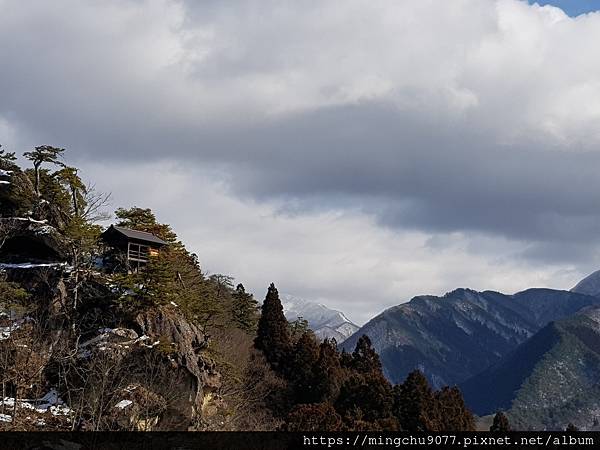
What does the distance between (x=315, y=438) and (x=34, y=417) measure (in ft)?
48.6

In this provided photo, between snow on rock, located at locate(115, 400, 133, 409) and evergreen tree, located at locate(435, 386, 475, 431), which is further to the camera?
evergreen tree, located at locate(435, 386, 475, 431)

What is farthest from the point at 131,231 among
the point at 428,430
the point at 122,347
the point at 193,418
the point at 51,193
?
the point at 428,430

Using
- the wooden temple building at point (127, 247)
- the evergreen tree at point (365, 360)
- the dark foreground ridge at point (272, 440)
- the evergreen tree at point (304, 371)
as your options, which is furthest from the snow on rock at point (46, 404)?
the evergreen tree at point (365, 360)

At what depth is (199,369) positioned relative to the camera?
133 ft

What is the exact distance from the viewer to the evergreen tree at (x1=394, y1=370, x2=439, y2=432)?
4888 centimetres

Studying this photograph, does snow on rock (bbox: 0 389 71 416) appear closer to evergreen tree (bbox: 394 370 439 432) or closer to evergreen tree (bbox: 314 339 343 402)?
evergreen tree (bbox: 314 339 343 402)

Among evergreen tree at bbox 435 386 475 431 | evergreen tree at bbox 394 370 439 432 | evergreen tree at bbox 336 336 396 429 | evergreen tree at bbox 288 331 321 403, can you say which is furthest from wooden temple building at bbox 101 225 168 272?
evergreen tree at bbox 435 386 475 431

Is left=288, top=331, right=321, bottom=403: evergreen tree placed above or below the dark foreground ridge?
above

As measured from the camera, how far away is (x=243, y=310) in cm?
7281

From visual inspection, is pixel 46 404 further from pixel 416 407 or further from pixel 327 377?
pixel 416 407

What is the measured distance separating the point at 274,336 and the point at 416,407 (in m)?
16.1

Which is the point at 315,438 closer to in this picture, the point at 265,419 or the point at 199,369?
the point at 199,369

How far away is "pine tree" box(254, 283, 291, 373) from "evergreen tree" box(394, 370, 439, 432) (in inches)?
486

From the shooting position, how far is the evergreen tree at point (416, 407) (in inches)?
1924
